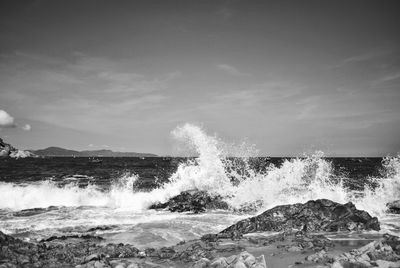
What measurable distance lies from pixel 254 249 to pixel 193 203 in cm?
845

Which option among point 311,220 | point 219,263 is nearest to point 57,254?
point 219,263

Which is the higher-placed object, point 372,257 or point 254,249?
Result: point 372,257

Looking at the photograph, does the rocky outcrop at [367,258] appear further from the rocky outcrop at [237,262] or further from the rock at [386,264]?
the rocky outcrop at [237,262]

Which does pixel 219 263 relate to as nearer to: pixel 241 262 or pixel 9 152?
pixel 241 262

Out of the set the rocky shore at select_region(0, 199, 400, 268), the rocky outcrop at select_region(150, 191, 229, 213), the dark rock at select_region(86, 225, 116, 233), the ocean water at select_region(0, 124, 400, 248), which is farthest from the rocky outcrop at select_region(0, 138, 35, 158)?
the rocky shore at select_region(0, 199, 400, 268)

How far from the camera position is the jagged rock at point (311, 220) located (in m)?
10.5

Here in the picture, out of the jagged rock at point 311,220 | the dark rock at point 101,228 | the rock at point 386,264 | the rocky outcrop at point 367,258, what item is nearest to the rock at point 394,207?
the jagged rock at point 311,220

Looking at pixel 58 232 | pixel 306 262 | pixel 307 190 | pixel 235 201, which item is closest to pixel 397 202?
pixel 307 190

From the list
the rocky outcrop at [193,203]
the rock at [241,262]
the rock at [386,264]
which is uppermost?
the rock at [386,264]

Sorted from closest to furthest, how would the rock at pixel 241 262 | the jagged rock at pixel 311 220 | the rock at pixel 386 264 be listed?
the rock at pixel 386 264 < the rock at pixel 241 262 < the jagged rock at pixel 311 220

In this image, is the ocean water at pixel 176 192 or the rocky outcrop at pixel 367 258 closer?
the rocky outcrop at pixel 367 258

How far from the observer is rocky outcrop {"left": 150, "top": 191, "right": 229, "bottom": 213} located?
15.9 meters

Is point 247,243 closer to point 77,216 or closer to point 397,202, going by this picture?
point 77,216

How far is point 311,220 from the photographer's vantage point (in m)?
11.0
